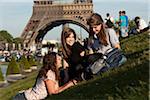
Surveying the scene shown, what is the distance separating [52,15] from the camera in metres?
71.2

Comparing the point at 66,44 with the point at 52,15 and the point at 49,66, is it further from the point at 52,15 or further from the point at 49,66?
the point at 52,15

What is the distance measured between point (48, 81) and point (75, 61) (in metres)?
0.81

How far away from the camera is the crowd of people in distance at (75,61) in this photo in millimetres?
7598

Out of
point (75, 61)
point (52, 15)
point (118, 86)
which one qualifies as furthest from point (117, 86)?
point (52, 15)

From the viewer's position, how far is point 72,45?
820 cm

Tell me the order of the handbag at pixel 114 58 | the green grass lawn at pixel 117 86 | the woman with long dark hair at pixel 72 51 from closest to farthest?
1. the green grass lawn at pixel 117 86
2. the handbag at pixel 114 58
3. the woman with long dark hair at pixel 72 51

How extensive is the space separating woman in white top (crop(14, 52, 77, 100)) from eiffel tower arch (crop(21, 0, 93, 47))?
60253 millimetres

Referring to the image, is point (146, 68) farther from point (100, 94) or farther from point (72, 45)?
point (72, 45)

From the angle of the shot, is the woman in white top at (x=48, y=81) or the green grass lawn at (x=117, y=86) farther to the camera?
the woman in white top at (x=48, y=81)

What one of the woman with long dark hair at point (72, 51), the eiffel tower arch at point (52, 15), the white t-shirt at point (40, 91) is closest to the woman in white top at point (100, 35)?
the woman with long dark hair at point (72, 51)

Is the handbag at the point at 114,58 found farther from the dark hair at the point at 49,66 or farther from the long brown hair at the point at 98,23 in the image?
the dark hair at the point at 49,66

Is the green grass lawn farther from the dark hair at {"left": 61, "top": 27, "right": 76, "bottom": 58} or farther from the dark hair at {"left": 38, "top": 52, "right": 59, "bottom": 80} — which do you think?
the dark hair at {"left": 61, "top": 27, "right": 76, "bottom": 58}

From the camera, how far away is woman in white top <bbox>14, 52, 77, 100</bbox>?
7.51m

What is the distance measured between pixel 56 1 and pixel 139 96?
66.9 metres
